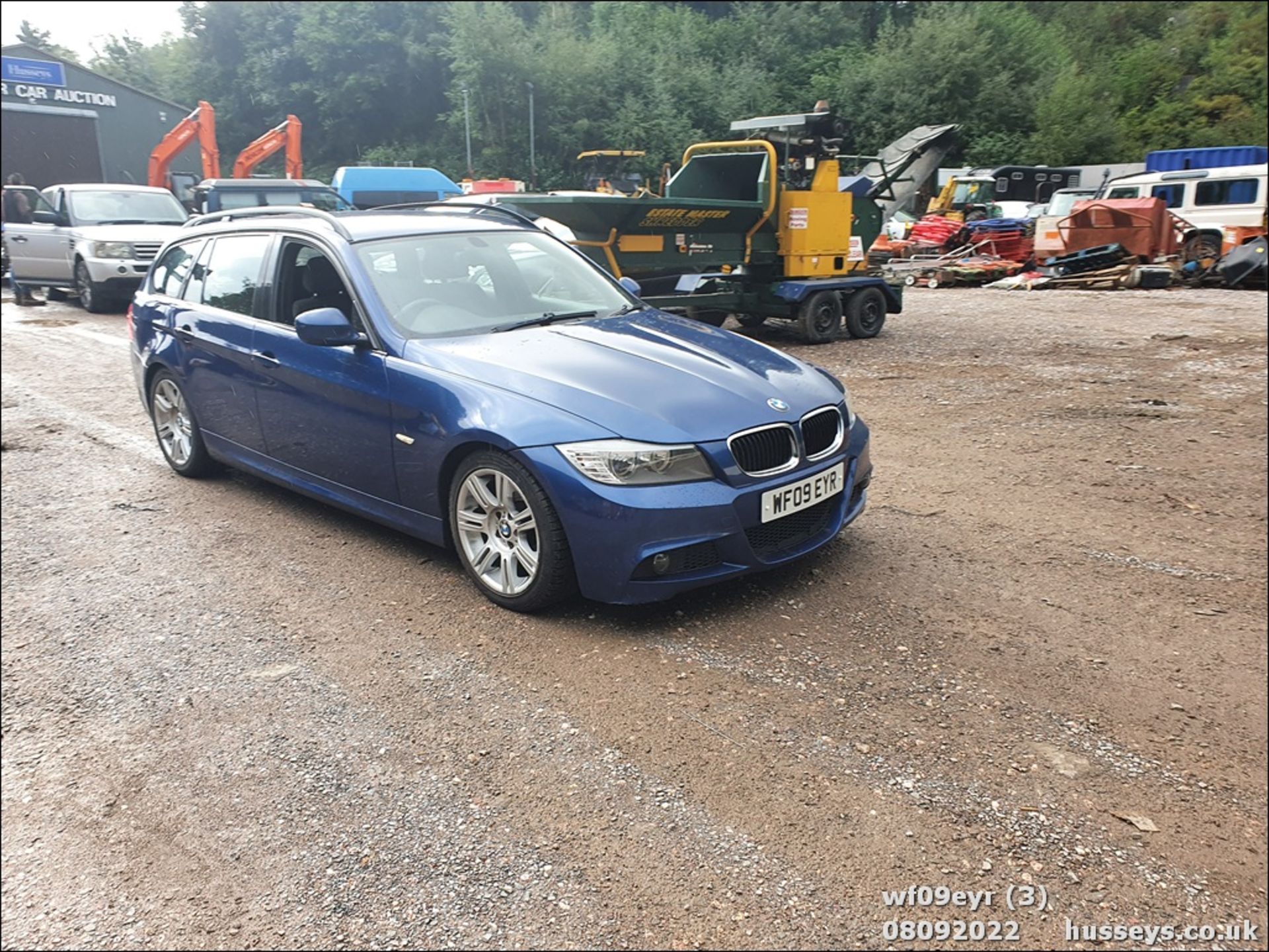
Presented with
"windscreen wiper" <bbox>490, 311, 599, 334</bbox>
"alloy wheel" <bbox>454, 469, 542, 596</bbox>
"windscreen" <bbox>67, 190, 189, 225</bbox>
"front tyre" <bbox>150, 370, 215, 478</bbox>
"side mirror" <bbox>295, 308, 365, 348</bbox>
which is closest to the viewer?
"alloy wheel" <bbox>454, 469, 542, 596</bbox>

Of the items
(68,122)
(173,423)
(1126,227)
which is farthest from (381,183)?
(68,122)

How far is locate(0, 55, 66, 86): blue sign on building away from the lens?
1070 inches

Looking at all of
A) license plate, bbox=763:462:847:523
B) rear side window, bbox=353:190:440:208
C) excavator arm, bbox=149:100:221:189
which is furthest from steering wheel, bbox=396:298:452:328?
excavator arm, bbox=149:100:221:189

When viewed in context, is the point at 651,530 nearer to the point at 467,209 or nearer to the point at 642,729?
the point at 642,729

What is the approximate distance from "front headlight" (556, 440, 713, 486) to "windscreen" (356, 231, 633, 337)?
3.75 ft

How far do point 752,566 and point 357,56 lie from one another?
1585 centimetres

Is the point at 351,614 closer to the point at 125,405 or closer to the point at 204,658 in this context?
the point at 204,658

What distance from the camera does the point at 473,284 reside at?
15.6 feet

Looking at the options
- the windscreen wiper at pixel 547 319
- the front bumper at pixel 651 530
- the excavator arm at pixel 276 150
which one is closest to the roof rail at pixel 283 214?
the windscreen wiper at pixel 547 319

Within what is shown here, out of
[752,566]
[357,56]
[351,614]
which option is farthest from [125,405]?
[357,56]

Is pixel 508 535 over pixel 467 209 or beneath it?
beneath

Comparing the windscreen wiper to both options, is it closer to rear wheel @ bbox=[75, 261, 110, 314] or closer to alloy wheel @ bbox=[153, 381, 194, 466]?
alloy wheel @ bbox=[153, 381, 194, 466]

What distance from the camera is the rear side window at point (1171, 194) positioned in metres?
19.5

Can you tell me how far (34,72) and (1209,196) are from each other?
3073 cm
